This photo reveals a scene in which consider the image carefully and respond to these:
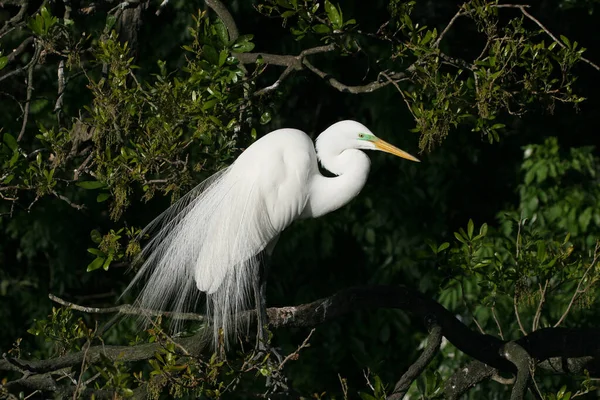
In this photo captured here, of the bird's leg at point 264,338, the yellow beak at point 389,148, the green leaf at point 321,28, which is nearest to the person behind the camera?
the bird's leg at point 264,338

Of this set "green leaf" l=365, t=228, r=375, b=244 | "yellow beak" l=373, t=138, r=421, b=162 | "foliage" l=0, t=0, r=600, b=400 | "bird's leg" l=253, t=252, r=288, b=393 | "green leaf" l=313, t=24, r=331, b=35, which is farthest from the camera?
"green leaf" l=365, t=228, r=375, b=244

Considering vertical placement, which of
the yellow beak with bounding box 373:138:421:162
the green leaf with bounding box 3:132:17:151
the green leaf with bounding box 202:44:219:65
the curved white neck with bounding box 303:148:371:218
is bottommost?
the curved white neck with bounding box 303:148:371:218

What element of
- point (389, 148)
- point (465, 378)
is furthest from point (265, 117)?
point (465, 378)

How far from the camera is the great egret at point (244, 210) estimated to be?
112 inches

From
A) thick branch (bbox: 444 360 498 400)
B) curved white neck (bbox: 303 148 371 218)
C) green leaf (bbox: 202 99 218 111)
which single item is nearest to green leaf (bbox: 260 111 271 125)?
curved white neck (bbox: 303 148 371 218)

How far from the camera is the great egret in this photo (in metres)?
2.85

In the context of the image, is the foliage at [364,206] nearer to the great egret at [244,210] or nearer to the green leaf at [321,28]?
the great egret at [244,210]

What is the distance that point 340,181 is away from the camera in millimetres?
2918

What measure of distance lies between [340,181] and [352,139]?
0.14 meters

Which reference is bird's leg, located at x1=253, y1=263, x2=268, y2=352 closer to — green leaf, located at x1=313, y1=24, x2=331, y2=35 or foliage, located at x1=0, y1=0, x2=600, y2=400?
foliage, located at x1=0, y1=0, x2=600, y2=400

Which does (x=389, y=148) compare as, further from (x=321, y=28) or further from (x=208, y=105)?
(x=208, y=105)

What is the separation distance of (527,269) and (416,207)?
1941mm

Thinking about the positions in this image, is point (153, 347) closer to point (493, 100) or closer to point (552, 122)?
point (493, 100)

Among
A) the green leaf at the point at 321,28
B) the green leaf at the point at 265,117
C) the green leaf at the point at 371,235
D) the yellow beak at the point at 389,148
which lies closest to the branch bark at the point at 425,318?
the yellow beak at the point at 389,148
